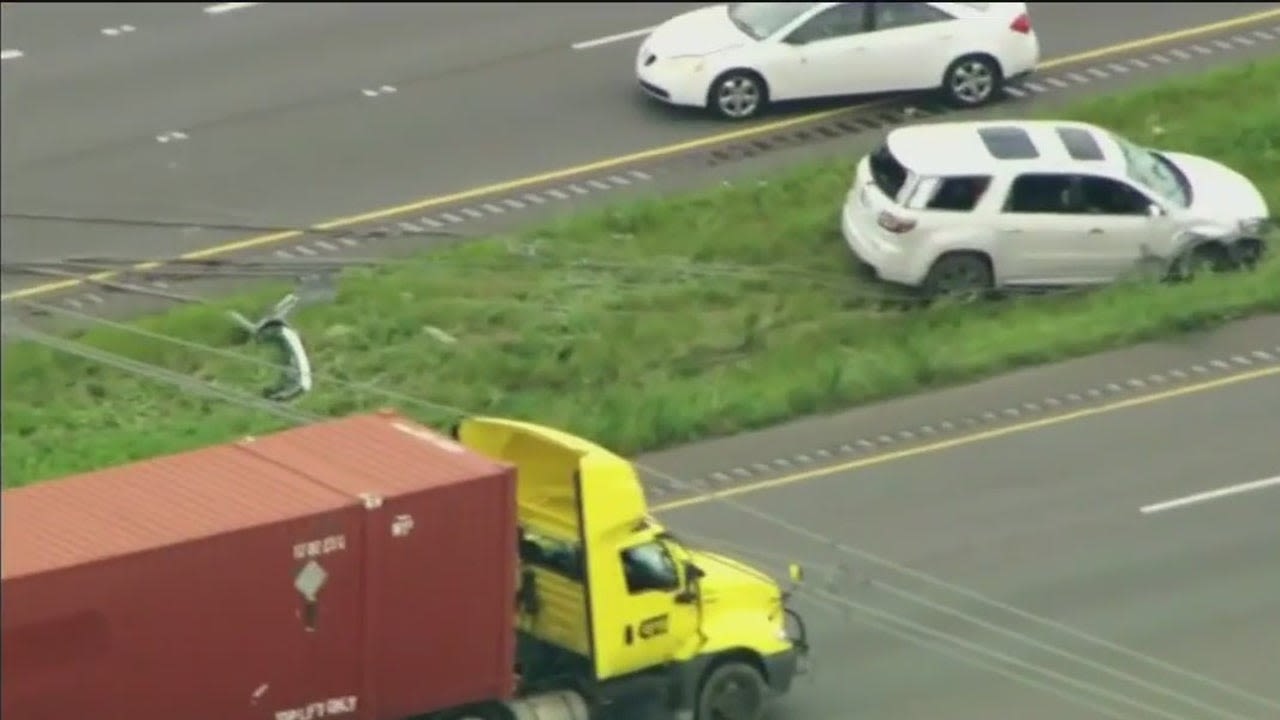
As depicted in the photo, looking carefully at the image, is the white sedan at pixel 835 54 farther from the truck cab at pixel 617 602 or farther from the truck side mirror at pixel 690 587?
the truck side mirror at pixel 690 587

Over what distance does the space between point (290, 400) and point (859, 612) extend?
5.68 m

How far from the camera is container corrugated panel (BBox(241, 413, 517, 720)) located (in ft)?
60.2

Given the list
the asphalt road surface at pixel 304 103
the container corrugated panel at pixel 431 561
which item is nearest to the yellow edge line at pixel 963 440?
the container corrugated panel at pixel 431 561

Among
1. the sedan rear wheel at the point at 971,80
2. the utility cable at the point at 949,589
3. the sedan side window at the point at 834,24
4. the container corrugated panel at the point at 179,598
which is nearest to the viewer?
the container corrugated panel at the point at 179,598

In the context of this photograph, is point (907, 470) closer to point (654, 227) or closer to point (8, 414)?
point (654, 227)

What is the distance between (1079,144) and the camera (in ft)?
93.5

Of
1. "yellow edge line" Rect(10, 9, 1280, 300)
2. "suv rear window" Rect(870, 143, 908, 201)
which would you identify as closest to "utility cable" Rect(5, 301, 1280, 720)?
"yellow edge line" Rect(10, 9, 1280, 300)

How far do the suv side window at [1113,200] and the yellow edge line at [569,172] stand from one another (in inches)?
163

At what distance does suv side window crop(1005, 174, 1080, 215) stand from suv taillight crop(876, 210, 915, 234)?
3.05 ft

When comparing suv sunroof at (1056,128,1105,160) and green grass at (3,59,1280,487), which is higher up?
suv sunroof at (1056,128,1105,160)

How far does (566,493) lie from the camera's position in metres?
19.6

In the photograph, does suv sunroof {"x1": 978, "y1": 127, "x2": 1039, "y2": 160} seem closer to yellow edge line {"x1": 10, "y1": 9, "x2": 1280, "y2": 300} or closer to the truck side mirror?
yellow edge line {"x1": 10, "y1": 9, "x2": 1280, "y2": 300}

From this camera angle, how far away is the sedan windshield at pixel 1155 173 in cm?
2831

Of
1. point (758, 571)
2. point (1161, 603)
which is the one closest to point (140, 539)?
point (758, 571)
